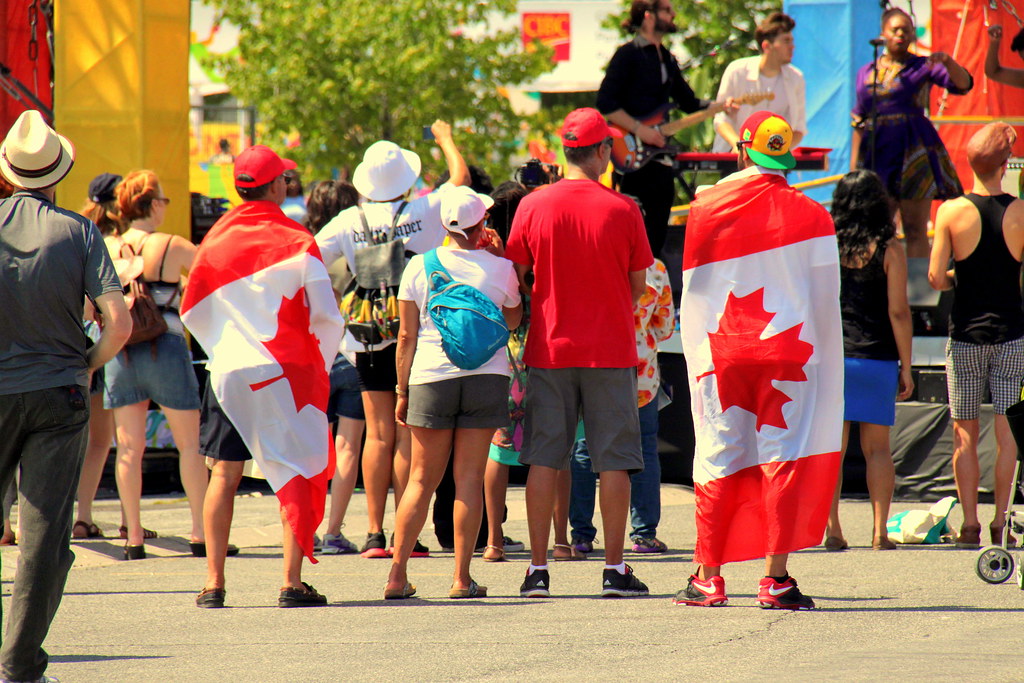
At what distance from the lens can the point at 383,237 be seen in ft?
23.3

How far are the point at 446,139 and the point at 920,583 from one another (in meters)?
3.26

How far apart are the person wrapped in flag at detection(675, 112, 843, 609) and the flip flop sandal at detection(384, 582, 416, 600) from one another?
1.28 m

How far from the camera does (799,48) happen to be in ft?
45.0

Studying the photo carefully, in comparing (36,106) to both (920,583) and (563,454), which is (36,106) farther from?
(920,583)

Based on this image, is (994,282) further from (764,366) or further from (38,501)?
(38,501)

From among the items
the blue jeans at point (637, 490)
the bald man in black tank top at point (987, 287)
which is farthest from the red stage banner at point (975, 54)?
the blue jeans at point (637, 490)

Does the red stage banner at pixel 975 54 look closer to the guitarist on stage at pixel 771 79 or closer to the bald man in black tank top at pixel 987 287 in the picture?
the guitarist on stage at pixel 771 79

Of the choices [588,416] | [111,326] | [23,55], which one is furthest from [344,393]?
[23,55]

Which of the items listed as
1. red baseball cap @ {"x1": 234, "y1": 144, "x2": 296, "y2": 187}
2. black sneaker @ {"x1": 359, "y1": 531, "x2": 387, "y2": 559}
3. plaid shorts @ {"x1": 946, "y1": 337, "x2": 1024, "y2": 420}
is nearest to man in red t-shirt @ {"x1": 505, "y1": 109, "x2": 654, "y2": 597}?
red baseball cap @ {"x1": 234, "y1": 144, "x2": 296, "y2": 187}

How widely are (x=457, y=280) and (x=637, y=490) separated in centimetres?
212

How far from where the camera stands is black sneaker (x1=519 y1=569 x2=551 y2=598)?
620 centimetres

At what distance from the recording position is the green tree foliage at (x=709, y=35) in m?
23.9

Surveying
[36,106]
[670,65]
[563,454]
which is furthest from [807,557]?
[36,106]

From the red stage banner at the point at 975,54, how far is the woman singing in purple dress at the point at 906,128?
647 mm
